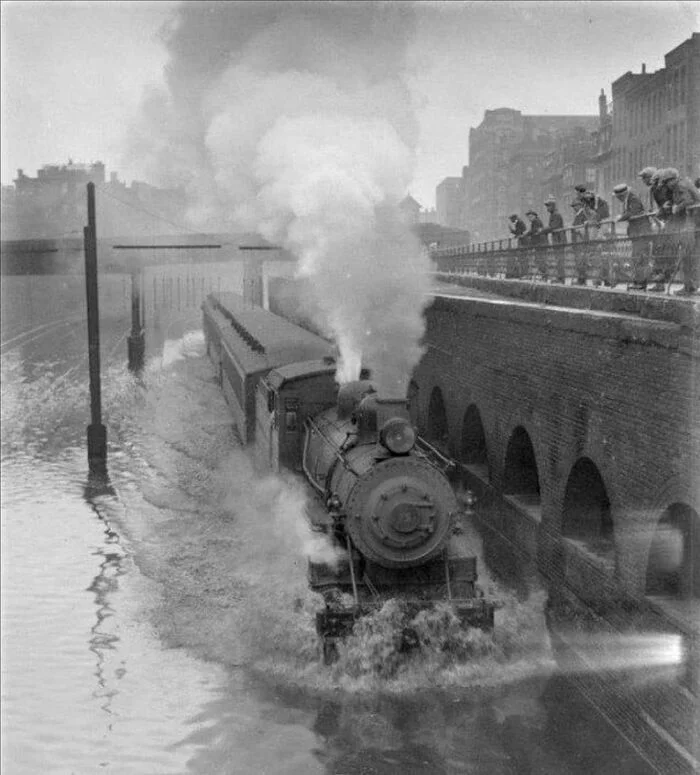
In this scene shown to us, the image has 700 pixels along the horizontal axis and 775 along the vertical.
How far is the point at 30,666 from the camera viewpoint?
457 inches

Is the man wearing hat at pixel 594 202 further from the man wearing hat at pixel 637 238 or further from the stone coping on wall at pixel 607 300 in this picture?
the man wearing hat at pixel 637 238

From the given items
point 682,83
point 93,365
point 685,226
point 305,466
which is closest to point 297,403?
point 305,466

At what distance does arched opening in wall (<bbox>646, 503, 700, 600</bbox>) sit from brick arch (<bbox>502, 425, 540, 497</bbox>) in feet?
15.6

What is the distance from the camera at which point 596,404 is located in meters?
11.0

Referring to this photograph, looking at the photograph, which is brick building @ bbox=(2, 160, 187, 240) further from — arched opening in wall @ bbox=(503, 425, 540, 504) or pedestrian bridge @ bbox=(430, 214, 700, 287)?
arched opening in wall @ bbox=(503, 425, 540, 504)

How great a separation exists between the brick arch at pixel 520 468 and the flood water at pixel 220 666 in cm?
138

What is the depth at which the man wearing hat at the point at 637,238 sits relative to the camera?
1195cm

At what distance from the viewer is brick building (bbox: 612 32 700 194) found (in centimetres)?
3036

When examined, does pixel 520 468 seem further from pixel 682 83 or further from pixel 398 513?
pixel 682 83

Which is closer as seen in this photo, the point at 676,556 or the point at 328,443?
the point at 676,556

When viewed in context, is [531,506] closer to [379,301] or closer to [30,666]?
[379,301]

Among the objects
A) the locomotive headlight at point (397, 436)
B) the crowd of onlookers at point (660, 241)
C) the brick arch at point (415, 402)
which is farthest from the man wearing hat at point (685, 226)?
the brick arch at point (415, 402)

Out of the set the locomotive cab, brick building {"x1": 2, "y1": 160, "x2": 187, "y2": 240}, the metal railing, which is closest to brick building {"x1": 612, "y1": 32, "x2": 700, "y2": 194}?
the metal railing

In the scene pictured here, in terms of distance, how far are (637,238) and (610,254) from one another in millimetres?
1188
